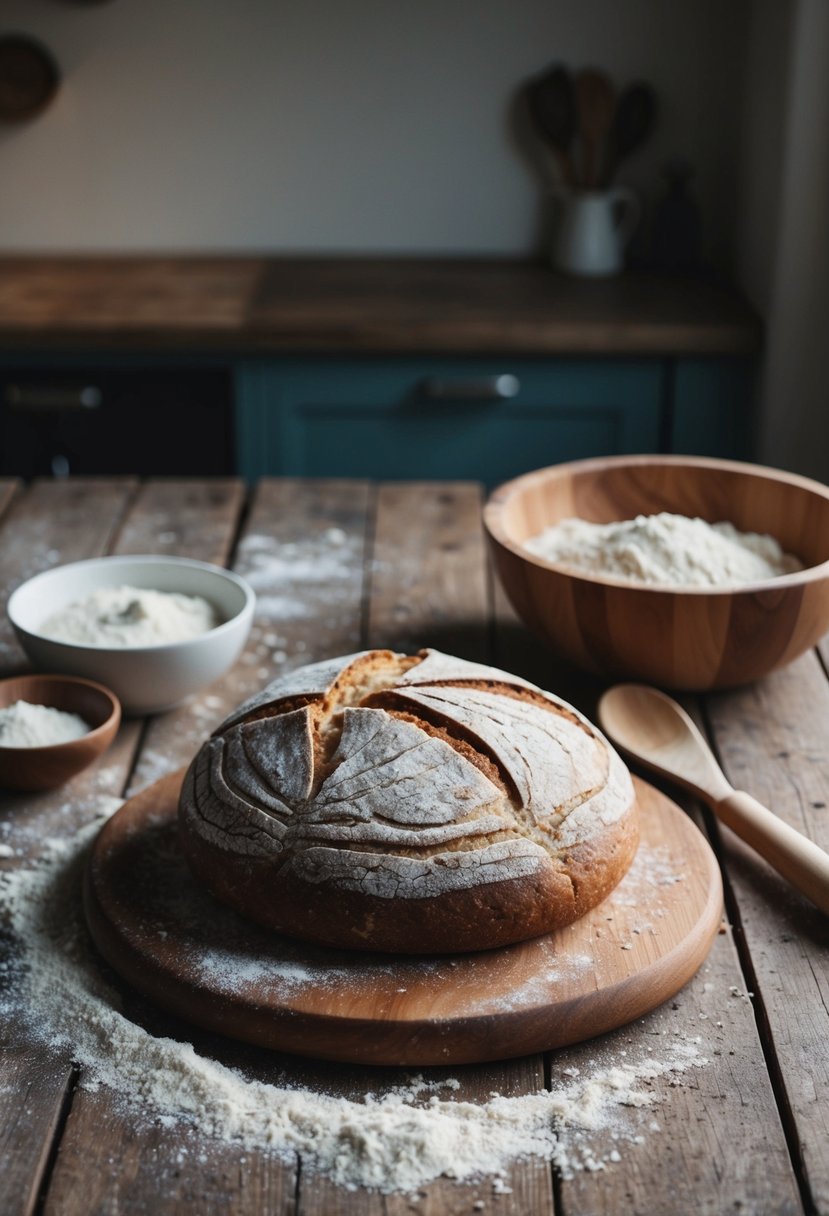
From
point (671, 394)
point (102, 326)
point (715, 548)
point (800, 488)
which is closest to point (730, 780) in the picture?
point (715, 548)

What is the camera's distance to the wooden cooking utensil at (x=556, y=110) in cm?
292

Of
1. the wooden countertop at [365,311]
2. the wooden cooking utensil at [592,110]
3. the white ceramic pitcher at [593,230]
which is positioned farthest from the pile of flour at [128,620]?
the wooden cooking utensil at [592,110]

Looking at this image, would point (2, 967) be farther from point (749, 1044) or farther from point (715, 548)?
point (715, 548)

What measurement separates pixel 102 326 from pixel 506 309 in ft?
2.62

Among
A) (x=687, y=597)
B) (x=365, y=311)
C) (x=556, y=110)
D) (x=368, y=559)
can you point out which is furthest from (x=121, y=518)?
(x=556, y=110)

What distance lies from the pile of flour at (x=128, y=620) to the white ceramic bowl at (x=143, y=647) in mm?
20

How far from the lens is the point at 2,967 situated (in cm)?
86

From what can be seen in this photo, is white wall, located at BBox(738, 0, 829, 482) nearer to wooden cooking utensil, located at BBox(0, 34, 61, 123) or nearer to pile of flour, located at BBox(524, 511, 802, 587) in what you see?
pile of flour, located at BBox(524, 511, 802, 587)

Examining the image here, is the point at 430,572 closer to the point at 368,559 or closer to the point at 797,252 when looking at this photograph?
the point at 368,559

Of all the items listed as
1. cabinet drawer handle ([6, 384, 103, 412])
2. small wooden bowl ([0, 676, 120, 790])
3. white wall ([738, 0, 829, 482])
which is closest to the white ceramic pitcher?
white wall ([738, 0, 829, 482])

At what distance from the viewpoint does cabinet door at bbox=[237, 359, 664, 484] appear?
252cm

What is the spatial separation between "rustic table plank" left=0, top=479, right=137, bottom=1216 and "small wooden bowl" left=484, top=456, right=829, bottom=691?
1.32ft

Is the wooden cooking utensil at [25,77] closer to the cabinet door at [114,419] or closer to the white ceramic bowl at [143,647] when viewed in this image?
the cabinet door at [114,419]

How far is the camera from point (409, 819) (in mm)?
824
